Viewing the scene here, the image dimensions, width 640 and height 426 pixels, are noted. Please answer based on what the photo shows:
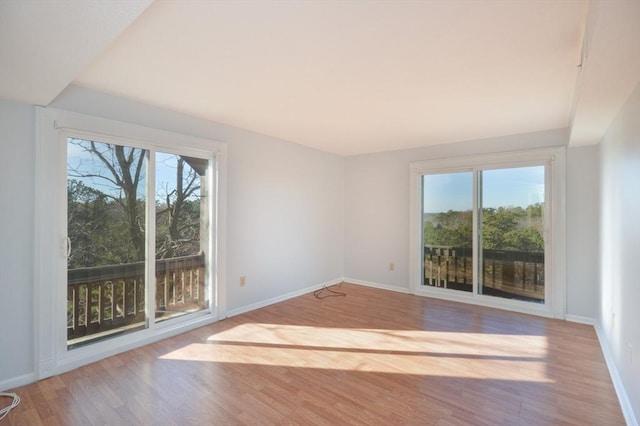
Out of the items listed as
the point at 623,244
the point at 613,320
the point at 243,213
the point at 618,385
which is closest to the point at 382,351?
the point at 618,385

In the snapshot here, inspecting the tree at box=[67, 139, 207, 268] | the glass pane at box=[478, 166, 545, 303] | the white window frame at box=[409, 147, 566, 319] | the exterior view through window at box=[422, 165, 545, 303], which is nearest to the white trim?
the tree at box=[67, 139, 207, 268]

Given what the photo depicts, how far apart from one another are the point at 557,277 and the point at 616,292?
1.37m

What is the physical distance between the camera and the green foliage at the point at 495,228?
3.94 metres

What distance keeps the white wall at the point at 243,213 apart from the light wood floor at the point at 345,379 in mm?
595

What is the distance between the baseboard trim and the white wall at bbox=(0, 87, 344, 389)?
11.7 feet

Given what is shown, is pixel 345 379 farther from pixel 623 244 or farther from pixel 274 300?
pixel 623 244

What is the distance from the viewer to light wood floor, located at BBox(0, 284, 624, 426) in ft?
6.39

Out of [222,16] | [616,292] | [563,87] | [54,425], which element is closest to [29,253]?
[54,425]

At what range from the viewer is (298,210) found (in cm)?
479

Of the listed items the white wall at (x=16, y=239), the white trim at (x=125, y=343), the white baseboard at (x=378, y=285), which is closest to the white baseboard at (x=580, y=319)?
the white baseboard at (x=378, y=285)

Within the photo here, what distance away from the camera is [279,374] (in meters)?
2.44

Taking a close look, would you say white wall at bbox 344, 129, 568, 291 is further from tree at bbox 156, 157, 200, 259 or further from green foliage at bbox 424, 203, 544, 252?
tree at bbox 156, 157, 200, 259

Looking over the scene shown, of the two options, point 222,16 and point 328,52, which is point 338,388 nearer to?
point 328,52

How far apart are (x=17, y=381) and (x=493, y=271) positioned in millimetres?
5101
